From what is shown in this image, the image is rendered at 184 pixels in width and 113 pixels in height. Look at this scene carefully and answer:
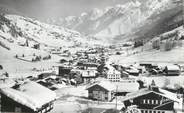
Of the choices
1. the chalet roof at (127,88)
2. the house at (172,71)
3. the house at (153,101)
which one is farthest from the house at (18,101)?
the house at (172,71)

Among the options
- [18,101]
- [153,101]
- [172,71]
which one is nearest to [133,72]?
[172,71]

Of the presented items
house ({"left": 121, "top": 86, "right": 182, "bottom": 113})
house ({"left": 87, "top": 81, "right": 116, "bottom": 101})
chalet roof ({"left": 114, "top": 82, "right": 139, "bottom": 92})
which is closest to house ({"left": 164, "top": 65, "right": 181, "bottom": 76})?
chalet roof ({"left": 114, "top": 82, "right": 139, "bottom": 92})

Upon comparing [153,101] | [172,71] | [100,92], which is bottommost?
[153,101]

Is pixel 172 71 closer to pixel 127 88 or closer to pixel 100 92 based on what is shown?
pixel 127 88

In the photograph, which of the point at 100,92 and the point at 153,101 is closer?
the point at 153,101

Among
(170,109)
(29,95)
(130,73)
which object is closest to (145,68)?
(130,73)

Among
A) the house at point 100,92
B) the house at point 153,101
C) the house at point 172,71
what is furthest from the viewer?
the house at point 172,71

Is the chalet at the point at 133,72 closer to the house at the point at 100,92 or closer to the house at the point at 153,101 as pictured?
the house at the point at 100,92

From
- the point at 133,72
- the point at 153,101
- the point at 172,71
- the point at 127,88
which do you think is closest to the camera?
the point at 153,101

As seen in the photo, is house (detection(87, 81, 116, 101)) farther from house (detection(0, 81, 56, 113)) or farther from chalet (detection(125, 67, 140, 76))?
chalet (detection(125, 67, 140, 76))

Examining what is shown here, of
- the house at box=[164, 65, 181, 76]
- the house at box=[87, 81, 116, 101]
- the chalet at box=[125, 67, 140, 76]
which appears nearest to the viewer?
the house at box=[87, 81, 116, 101]

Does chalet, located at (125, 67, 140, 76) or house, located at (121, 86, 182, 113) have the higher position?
chalet, located at (125, 67, 140, 76)

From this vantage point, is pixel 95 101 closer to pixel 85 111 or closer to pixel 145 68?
pixel 85 111
